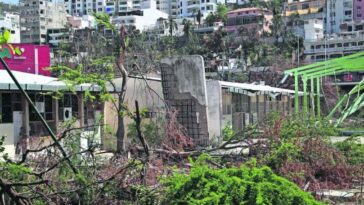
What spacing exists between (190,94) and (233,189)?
38.9 ft

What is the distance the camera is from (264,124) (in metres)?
11.9

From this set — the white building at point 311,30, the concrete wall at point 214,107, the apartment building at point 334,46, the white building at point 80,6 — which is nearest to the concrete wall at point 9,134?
the concrete wall at point 214,107

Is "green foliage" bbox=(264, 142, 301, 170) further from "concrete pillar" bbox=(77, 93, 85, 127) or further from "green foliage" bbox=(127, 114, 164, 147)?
"concrete pillar" bbox=(77, 93, 85, 127)

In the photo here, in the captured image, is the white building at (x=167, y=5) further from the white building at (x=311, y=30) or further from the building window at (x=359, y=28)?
the building window at (x=359, y=28)

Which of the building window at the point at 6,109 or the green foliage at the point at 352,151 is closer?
the green foliage at the point at 352,151

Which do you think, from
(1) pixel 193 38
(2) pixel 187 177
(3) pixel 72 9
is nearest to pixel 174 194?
(2) pixel 187 177

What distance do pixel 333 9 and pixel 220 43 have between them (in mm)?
42970

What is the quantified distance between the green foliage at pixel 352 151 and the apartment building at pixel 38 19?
4206 inches

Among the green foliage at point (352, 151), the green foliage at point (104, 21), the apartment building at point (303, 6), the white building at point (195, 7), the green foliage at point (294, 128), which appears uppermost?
the white building at point (195, 7)

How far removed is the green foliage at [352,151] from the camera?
12155 mm

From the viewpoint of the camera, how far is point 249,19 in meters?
108

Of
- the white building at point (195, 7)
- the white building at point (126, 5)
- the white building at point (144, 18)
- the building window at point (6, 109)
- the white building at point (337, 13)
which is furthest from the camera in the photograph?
the white building at point (126, 5)

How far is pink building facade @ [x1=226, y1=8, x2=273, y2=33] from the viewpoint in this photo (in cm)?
10156

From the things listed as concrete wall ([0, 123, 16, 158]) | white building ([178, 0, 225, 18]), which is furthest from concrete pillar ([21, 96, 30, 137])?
white building ([178, 0, 225, 18])
